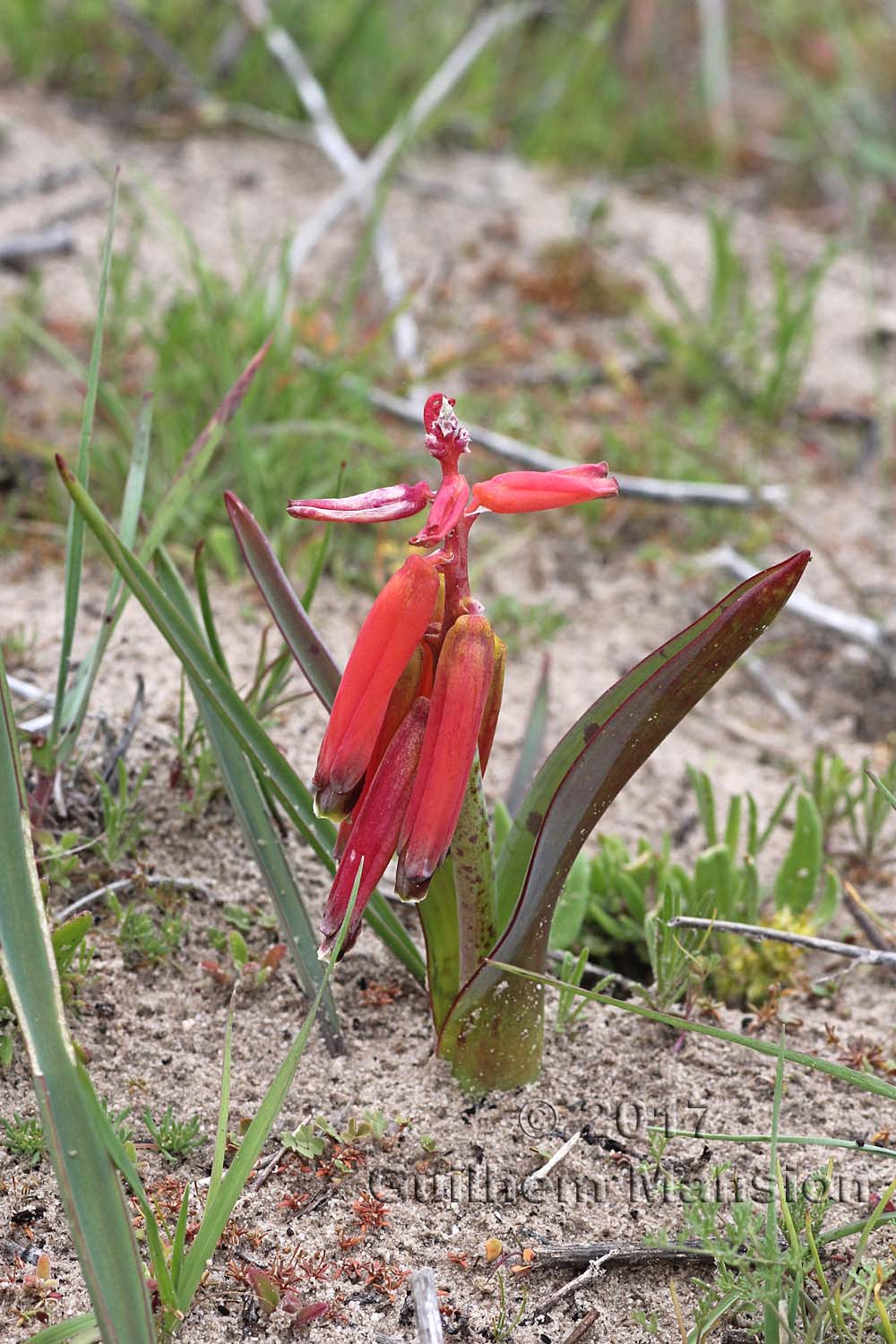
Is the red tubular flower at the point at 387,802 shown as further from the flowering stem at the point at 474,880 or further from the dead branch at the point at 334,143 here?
the dead branch at the point at 334,143

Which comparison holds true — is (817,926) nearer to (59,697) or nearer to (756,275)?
(59,697)

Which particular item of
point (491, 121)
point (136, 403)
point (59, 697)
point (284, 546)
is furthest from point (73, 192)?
point (59, 697)

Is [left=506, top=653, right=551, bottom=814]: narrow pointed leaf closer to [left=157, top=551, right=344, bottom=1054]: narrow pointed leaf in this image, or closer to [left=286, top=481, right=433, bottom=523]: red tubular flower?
[left=157, top=551, right=344, bottom=1054]: narrow pointed leaf

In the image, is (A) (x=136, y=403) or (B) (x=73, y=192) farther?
(B) (x=73, y=192)

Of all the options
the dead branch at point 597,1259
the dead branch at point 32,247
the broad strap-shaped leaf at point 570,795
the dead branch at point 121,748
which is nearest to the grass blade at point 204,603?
the dead branch at point 121,748

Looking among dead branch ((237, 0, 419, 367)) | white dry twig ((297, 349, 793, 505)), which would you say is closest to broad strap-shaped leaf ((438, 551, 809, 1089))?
white dry twig ((297, 349, 793, 505))

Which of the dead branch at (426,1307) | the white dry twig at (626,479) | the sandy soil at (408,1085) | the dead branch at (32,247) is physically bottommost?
the dead branch at (426,1307)
